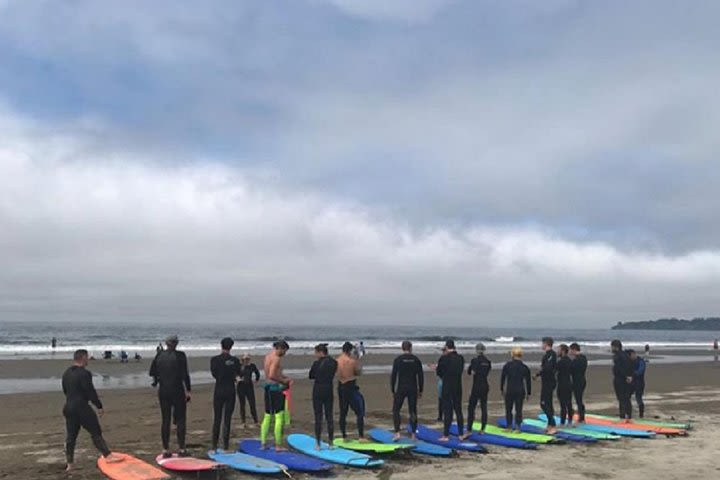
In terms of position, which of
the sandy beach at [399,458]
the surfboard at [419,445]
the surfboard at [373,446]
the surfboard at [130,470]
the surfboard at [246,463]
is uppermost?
the surfboard at [130,470]

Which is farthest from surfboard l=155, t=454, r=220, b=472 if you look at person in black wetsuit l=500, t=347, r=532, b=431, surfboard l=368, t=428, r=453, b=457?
person in black wetsuit l=500, t=347, r=532, b=431

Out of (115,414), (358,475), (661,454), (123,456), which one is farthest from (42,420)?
(661,454)

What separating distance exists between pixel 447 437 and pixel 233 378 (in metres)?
3.96

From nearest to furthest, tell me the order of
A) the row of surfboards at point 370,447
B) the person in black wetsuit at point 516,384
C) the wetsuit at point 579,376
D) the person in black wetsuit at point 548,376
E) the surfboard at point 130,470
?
the surfboard at point 130,470, the row of surfboards at point 370,447, the person in black wetsuit at point 516,384, the person in black wetsuit at point 548,376, the wetsuit at point 579,376

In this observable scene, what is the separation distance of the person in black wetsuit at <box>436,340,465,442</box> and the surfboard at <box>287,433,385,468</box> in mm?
2189

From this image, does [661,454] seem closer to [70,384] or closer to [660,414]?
[660,414]

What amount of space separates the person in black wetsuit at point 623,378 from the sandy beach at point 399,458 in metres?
1.36

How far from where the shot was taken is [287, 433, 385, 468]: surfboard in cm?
938

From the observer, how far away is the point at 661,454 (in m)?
10.6

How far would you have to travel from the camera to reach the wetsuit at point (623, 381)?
45.3 feet

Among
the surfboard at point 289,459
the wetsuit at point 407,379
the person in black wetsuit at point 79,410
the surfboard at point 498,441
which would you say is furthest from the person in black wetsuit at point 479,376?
the person in black wetsuit at point 79,410

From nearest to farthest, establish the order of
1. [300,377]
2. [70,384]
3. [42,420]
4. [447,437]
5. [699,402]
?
[70,384] → [447,437] → [42,420] → [699,402] → [300,377]

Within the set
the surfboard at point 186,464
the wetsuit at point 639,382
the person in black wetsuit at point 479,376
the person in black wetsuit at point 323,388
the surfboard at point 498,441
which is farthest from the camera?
the wetsuit at point 639,382

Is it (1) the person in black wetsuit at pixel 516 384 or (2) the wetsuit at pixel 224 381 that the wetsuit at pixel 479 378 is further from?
(2) the wetsuit at pixel 224 381
